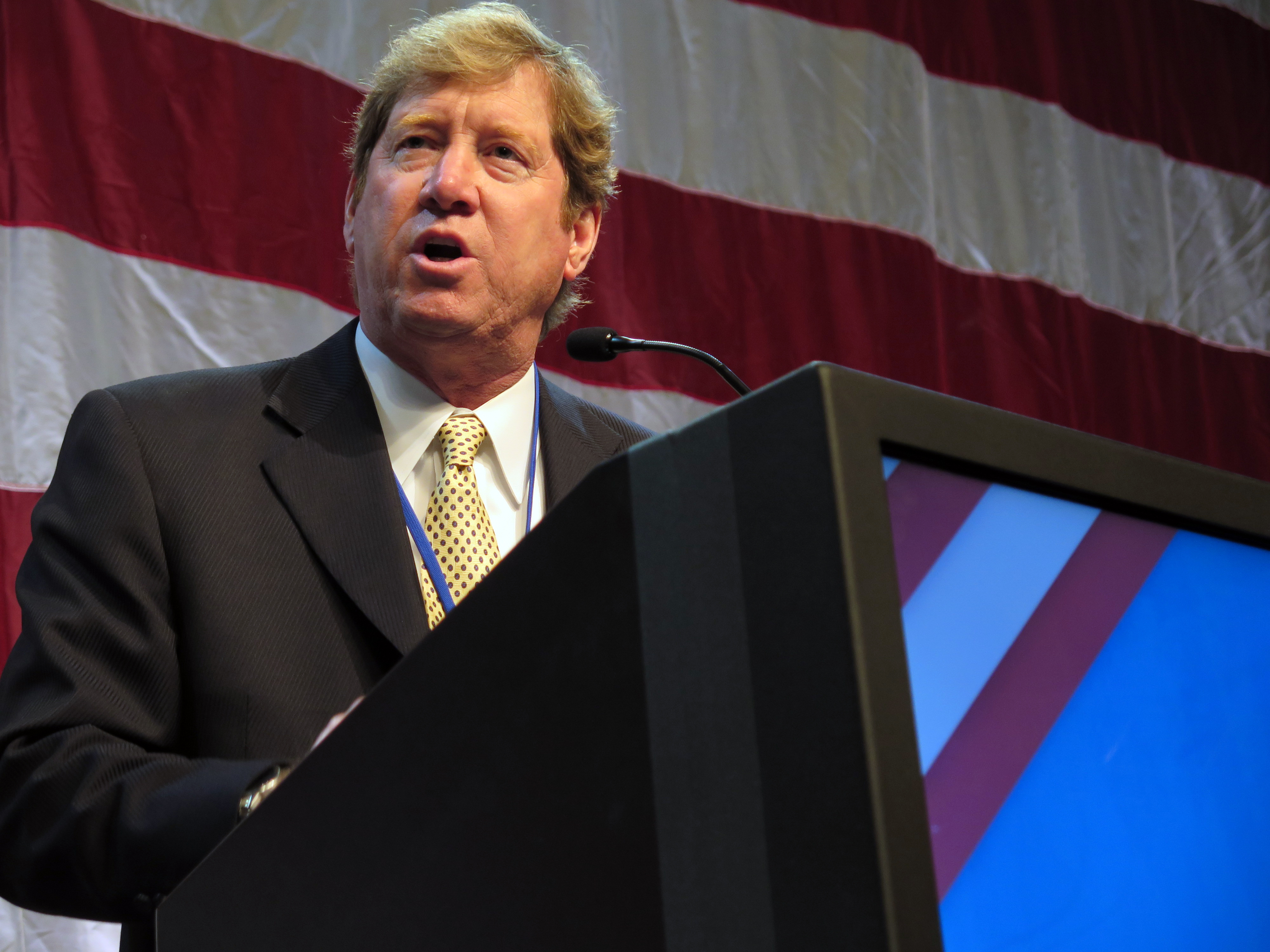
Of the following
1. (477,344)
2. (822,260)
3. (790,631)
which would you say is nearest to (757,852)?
(790,631)

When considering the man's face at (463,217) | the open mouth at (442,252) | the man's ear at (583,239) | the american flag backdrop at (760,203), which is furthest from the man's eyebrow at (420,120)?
the american flag backdrop at (760,203)

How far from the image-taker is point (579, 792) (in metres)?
0.44

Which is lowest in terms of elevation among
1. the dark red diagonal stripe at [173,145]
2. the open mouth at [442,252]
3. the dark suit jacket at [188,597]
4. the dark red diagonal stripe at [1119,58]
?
the dark suit jacket at [188,597]

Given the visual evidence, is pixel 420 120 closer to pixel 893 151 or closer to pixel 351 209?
pixel 351 209

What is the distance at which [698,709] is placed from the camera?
1.36 feet

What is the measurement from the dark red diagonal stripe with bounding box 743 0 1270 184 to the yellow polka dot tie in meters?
2.34

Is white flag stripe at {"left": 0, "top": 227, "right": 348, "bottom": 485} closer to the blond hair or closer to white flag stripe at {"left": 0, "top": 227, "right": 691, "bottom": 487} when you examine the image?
white flag stripe at {"left": 0, "top": 227, "right": 691, "bottom": 487}

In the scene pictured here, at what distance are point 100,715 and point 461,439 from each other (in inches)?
20.3

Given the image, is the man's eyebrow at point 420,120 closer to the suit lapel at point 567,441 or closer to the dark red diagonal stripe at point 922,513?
the suit lapel at point 567,441

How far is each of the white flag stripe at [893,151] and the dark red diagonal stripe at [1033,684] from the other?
2.30 m

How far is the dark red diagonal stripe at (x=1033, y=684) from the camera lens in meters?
0.40

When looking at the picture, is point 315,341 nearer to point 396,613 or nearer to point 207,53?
point 207,53

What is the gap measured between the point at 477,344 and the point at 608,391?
1288 millimetres

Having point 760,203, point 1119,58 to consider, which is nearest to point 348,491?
point 760,203
